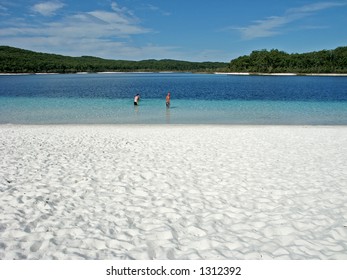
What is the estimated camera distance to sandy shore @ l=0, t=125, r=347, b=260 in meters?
4.51

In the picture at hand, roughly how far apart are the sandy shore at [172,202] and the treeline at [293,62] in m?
136

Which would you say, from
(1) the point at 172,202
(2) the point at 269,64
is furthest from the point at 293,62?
(1) the point at 172,202

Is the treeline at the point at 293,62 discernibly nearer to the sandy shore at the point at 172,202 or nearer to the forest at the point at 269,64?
the forest at the point at 269,64

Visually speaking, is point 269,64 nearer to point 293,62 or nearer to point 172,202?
point 293,62

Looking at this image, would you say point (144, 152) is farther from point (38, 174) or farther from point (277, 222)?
point (277, 222)

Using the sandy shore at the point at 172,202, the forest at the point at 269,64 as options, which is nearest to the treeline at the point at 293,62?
the forest at the point at 269,64

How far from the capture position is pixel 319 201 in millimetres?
6234

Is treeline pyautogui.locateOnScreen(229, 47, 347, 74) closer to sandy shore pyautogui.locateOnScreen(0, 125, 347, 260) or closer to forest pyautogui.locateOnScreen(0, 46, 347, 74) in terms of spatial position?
forest pyautogui.locateOnScreen(0, 46, 347, 74)

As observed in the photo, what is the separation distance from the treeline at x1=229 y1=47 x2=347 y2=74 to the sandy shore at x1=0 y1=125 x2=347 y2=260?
136 meters

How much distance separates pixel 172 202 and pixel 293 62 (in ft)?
508

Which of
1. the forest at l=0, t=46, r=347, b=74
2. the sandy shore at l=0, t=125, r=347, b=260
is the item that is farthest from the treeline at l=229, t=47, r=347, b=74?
the sandy shore at l=0, t=125, r=347, b=260

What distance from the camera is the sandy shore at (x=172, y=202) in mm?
4508

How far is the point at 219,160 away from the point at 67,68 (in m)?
191
